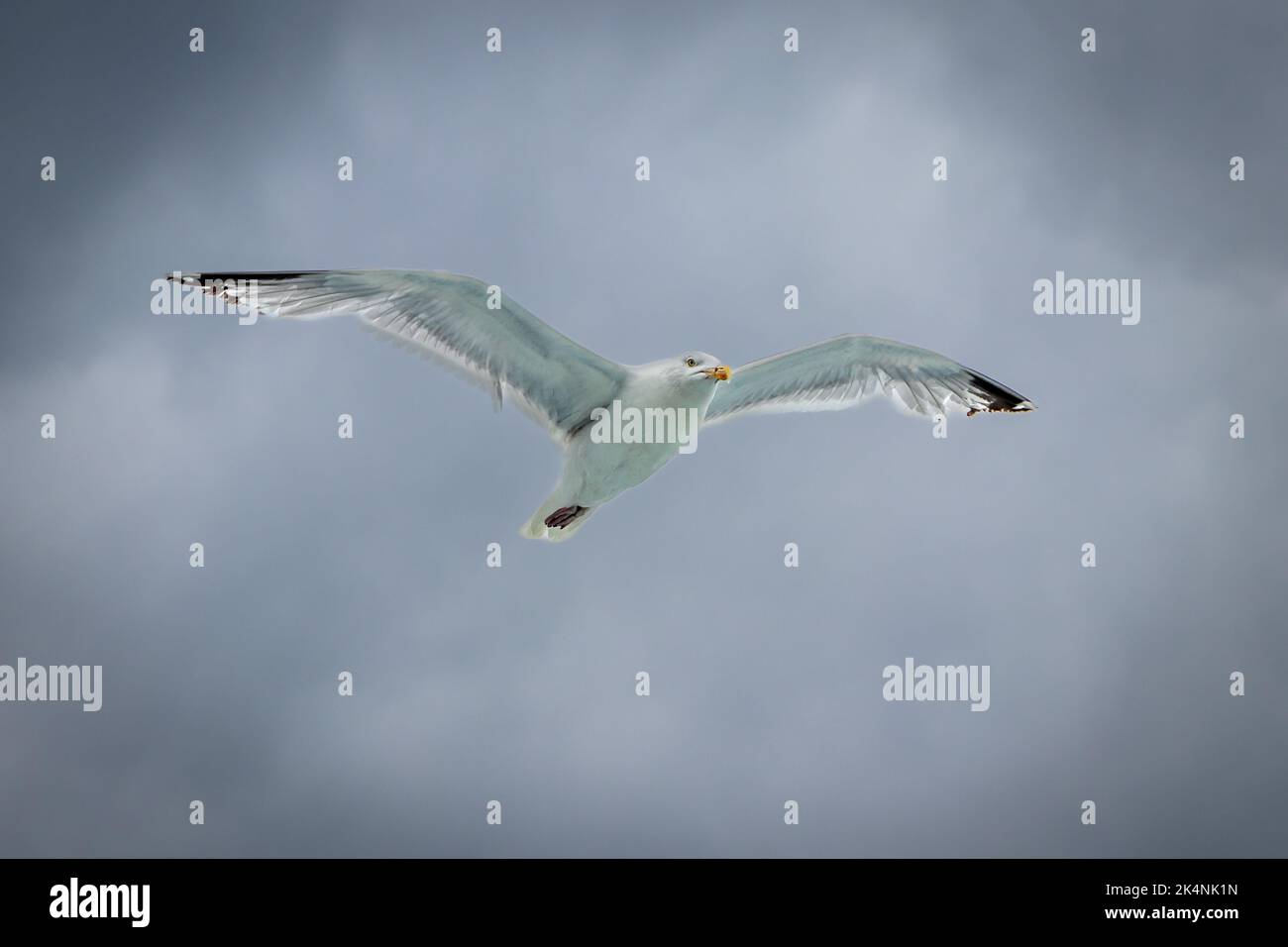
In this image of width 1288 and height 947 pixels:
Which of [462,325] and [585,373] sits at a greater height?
[462,325]

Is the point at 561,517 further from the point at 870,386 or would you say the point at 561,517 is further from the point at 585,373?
the point at 870,386

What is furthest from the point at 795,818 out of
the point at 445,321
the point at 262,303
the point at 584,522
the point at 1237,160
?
the point at 1237,160

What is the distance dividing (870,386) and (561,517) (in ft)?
8.24

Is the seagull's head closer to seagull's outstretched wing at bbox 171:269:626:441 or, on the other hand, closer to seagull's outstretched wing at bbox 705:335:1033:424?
seagull's outstretched wing at bbox 171:269:626:441

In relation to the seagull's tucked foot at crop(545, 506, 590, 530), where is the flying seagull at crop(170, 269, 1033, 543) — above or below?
above

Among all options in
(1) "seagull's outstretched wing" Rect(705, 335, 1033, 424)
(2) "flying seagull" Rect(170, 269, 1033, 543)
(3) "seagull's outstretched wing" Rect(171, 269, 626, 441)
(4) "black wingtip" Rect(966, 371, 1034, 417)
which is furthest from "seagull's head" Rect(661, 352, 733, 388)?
(4) "black wingtip" Rect(966, 371, 1034, 417)

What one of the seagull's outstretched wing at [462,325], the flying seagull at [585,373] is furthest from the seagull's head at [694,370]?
the seagull's outstretched wing at [462,325]

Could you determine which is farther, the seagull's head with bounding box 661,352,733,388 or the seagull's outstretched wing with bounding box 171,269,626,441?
the seagull's head with bounding box 661,352,733,388

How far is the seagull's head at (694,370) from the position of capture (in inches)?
319

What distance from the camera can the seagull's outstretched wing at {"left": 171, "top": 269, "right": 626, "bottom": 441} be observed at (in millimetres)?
7801

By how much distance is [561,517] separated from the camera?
29.2 feet

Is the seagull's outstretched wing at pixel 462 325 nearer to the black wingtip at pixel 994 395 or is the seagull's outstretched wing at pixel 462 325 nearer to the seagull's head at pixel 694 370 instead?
the seagull's head at pixel 694 370

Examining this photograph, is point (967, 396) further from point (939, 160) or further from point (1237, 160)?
point (1237, 160)

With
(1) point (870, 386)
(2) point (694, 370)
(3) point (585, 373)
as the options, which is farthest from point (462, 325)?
(1) point (870, 386)
